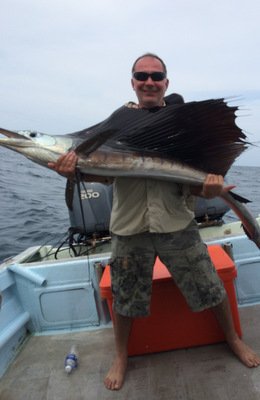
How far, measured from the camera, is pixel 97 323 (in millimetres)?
3021

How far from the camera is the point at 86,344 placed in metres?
2.81

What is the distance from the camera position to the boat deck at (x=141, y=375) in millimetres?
2180

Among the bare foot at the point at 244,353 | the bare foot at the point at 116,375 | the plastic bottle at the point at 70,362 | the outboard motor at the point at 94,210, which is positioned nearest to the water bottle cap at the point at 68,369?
the plastic bottle at the point at 70,362

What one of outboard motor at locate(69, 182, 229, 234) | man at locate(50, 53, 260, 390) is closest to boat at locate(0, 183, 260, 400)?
man at locate(50, 53, 260, 390)

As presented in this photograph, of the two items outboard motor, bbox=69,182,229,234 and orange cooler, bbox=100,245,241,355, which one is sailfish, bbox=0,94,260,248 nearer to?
orange cooler, bbox=100,245,241,355

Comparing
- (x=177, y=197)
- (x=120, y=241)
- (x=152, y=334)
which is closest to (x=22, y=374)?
(x=152, y=334)

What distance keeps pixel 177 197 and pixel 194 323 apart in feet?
2.92

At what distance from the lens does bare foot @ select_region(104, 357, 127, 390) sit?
229cm

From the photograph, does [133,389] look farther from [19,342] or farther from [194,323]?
[19,342]

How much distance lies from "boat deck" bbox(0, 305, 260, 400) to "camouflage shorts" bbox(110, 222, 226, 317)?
412mm

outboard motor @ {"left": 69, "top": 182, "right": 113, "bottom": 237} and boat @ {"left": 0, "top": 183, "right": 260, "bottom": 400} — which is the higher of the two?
outboard motor @ {"left": 69, "top": 182, "right": 113, "bottom": 237}

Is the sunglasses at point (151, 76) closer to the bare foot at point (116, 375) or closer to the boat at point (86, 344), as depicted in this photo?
the boat at point (86, 344)

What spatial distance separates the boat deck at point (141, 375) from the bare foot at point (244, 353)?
0.03 metres

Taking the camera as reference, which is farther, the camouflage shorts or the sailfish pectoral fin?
the camouflage shorts
